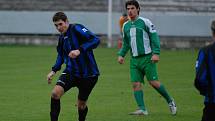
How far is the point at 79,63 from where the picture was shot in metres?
11.0

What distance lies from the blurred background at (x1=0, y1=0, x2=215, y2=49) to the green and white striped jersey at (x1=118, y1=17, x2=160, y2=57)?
22.8 metres

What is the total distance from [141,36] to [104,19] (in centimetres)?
2554

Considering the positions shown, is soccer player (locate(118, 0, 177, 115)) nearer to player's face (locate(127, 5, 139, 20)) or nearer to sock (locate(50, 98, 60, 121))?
player's face (locate(127, 5, 139, 20))

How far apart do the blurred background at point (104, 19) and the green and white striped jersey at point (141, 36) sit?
22.8 meters

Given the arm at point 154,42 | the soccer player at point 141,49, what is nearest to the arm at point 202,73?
the arm at point 154,42

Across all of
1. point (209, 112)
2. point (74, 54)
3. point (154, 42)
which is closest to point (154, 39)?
point (154, 42)

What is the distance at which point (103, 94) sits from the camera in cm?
1647

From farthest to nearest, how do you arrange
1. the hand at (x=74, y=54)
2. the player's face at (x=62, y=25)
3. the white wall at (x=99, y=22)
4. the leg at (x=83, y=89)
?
the white wall at (x=99, y=22) < the leg at (x=83, y=89) < the player's face at (x=62, y=25) < the hand at (x=74, y=54)

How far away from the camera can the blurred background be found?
3709cm

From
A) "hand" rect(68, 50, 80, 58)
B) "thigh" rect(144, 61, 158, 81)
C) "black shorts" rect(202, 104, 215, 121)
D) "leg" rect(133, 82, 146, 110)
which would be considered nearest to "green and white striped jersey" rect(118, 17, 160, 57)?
"thigh" rect(144, 61, 158, 81)

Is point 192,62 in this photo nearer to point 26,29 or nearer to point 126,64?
point 126,64

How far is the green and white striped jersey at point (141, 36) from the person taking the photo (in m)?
13.0

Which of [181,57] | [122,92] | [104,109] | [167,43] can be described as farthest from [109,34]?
[104,109]

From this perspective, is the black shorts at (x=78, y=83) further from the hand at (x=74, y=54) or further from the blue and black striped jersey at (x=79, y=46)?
the hand at (x=74, y=54)
